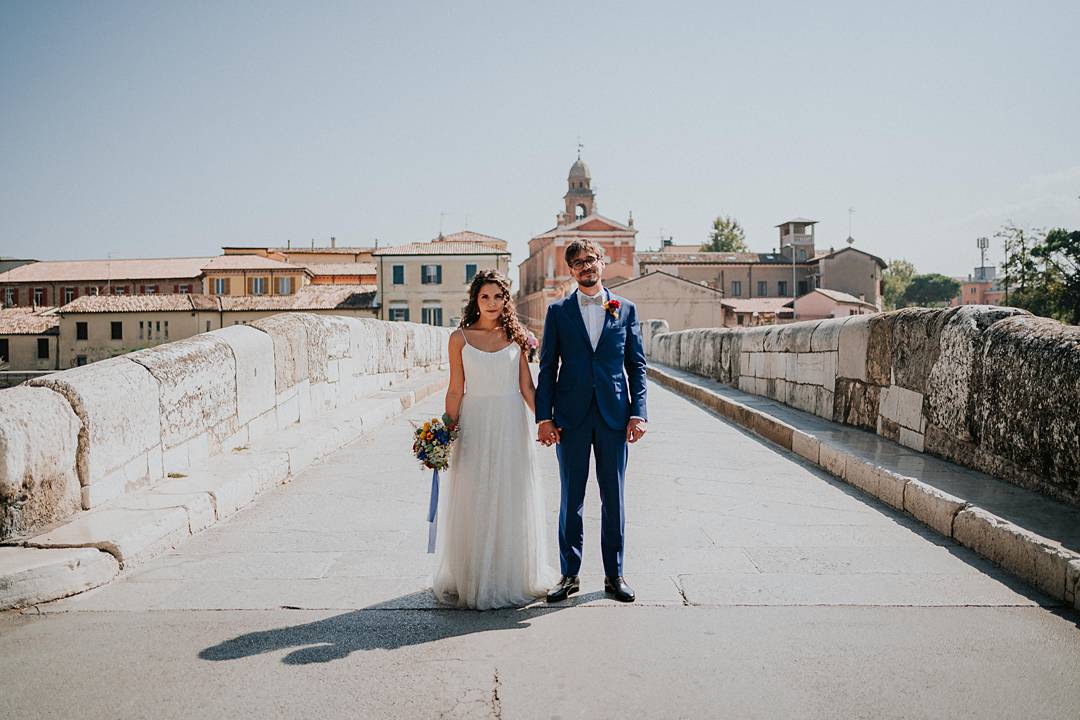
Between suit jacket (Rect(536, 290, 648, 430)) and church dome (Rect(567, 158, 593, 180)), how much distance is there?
76.7 metres

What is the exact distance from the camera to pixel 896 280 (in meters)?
108

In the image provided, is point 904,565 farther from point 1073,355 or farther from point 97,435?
point 97,435

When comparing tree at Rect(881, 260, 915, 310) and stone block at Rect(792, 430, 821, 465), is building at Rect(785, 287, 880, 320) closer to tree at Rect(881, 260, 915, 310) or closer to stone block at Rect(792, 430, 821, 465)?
tree at Rect(881, 260, 915, 310)

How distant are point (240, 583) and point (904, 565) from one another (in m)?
3.48

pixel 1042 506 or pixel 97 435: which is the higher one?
pixel 97 435

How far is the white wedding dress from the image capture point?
3961mm

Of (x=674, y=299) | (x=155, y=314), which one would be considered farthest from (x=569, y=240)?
(x=155, y=314)

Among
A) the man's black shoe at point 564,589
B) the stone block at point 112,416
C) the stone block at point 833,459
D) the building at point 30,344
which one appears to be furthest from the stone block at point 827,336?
the building at point 30,344

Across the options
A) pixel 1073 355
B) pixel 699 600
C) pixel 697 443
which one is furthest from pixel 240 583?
pixel 697 443

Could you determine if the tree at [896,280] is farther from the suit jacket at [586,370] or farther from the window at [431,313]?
the suit jacket at [586,370]

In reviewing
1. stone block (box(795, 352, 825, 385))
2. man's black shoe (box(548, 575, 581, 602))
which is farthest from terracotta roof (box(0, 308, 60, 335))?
man's black shoe (box(548, 575, 581, 602))

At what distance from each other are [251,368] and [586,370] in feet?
15.4

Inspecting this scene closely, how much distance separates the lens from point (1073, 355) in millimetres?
4777

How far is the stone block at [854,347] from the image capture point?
27.1ft
